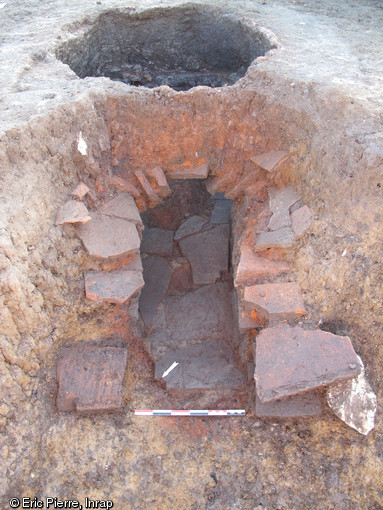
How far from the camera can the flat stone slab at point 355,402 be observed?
289cm

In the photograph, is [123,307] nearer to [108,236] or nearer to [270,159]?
[108,236]

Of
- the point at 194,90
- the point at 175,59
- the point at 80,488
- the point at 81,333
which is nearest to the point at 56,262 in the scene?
the point at 81,333

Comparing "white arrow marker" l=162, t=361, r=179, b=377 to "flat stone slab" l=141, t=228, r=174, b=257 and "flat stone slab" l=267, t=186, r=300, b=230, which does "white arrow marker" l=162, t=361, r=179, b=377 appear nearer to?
"flat stone slab" l=267, t=186, r=300, b=230

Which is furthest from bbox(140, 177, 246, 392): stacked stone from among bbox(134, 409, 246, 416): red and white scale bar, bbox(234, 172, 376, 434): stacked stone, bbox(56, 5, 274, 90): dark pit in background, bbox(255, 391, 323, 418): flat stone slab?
bbox(56, 5, 274, 90): dark pit in background

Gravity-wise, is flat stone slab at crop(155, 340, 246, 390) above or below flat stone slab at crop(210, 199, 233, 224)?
below

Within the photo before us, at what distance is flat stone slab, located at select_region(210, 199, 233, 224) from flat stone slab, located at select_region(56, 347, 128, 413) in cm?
255

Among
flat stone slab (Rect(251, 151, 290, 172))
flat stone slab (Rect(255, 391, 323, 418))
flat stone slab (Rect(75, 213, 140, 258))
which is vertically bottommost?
flat stone slab (Rect(255, 391, 323, 418))

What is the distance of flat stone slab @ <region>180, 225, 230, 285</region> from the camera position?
4.76 metres

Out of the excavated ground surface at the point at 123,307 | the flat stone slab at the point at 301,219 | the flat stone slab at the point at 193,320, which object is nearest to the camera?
the excavated ground surface at the point at 123,307

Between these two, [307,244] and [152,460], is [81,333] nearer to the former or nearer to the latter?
[152,460]

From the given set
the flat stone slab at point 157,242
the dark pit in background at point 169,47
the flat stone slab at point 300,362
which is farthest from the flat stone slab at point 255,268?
the dark pit in background at point 169,47

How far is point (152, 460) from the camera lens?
119 inches

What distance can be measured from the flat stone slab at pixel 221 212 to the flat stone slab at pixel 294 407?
273 cm

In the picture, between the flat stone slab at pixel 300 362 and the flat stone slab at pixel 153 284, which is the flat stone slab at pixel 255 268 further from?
the flat stone slab at pixel 153 284
